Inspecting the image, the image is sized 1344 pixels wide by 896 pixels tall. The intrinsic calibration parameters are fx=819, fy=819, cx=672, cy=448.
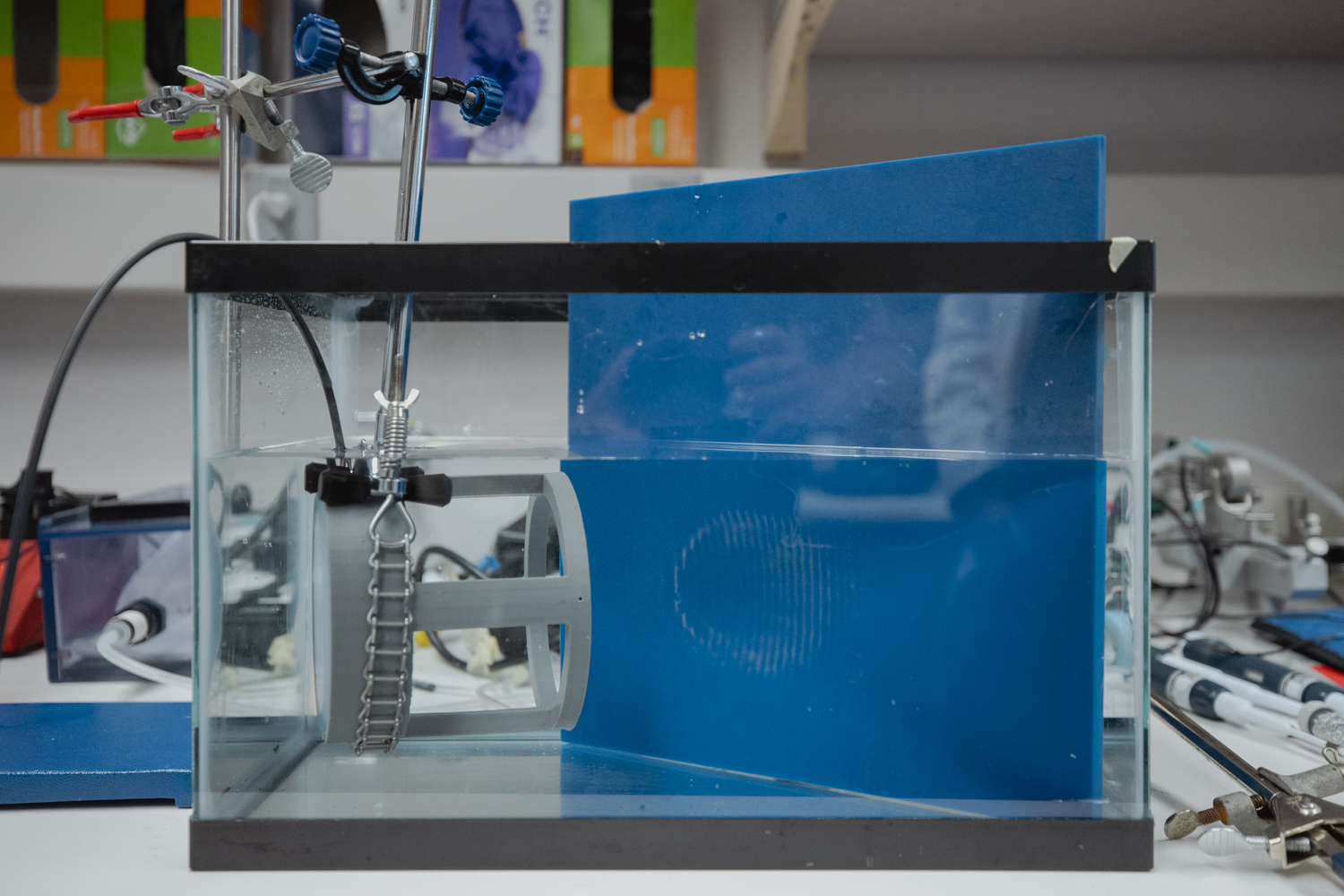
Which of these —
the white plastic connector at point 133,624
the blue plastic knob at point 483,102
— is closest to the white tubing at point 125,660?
the white plastic connector at point 133,624

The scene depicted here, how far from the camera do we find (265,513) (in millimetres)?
597

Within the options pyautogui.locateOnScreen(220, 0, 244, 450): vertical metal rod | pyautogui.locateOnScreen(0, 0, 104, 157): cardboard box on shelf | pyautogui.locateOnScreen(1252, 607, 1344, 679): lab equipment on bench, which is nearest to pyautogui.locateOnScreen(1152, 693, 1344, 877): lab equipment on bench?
pyautogui.locateOnScreen(1252, 607, 1344, 679): lab equipment on bench

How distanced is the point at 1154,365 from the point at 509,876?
1368 millimetres

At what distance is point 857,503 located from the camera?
1.87 ft

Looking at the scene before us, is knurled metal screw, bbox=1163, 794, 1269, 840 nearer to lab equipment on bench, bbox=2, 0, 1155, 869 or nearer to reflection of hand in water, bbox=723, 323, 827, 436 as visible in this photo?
lab equipment on bench, bbox=2, 0, 1155, 869

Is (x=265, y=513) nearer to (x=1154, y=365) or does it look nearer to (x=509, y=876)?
(x=509, y=876)

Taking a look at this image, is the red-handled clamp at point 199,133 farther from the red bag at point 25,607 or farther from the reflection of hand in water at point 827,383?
the red bag at point 25,607

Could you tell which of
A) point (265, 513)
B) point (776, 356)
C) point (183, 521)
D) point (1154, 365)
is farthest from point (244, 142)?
point (1154, 365)

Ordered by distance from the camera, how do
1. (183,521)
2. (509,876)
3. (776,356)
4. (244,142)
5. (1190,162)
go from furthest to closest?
(1190,162), (244,142), (183,521), (776,356), (509,876)

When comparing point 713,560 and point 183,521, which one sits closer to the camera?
point 713,560

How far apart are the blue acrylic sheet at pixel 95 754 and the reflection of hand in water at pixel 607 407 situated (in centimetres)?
40

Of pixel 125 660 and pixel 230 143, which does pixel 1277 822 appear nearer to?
pixel 230 143

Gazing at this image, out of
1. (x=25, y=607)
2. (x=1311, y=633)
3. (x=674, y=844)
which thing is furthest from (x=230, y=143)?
(x=1311, y=633)

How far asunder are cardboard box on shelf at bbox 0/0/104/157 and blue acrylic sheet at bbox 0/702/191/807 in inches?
38.0
